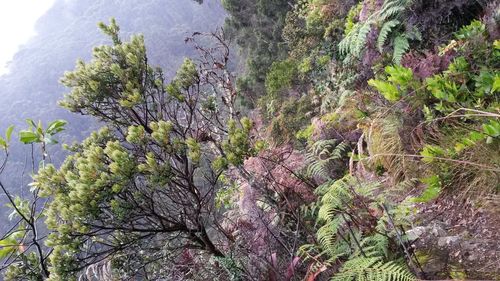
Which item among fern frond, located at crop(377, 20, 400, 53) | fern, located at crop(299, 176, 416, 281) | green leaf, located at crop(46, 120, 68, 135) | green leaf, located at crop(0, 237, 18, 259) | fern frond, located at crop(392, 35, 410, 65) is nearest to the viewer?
fern, located at crop(299, 176, 416, 281)

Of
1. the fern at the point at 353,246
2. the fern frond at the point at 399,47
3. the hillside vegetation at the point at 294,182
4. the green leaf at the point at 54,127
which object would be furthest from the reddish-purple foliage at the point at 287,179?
the green leaf at the point at 54,127

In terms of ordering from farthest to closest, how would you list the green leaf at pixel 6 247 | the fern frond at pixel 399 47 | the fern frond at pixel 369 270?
the fern frond at pixel 399 47 < the green leaf at pixel 6 247 < the fern frond at pixel 369 270

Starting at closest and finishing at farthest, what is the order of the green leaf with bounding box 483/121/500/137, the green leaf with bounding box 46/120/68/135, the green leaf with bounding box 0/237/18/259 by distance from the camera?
the green leaf with bounding box 483/121/500/137 < the green leaf with bounding box 0/237/18/259 < the green leaf with bounding box 46/120/68/135

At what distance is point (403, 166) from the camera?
2820 mm

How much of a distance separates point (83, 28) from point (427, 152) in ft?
220

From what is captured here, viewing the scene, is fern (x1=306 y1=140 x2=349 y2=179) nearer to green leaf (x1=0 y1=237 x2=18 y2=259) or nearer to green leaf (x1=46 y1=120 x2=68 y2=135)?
green leaf (x1=46 y1=120 x2=68 y2=135)

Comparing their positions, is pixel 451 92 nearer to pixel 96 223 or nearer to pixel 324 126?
pixel 324 126

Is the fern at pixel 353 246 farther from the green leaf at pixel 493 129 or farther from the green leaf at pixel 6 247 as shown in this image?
the green leaf at pixel 6 247

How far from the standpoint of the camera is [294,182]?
3.38 meters

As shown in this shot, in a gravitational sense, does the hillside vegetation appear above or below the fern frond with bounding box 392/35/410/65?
below

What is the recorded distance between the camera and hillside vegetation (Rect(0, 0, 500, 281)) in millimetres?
2158

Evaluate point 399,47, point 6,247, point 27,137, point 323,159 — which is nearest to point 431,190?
point 323,159

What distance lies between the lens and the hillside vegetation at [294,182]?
2.16 meters

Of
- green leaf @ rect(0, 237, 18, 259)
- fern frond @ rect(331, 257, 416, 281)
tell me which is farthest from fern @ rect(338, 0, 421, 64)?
green leaf @ rect(0, 237, 18, 259)
